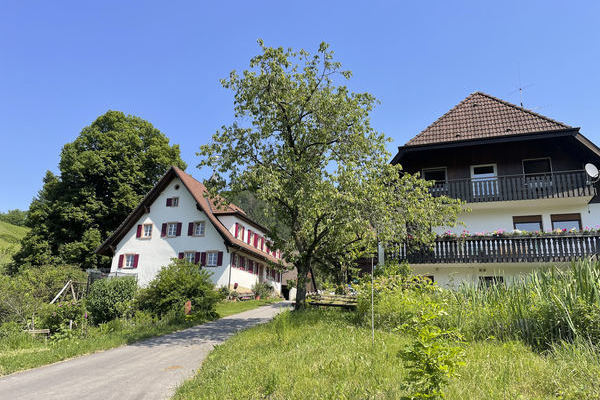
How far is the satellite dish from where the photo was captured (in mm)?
16812

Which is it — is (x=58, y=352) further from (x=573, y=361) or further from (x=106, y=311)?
(x=573, y=361)

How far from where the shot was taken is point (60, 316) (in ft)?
49.2

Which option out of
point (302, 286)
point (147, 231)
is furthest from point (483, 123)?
point (147, 231)

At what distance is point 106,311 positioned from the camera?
17047 mm

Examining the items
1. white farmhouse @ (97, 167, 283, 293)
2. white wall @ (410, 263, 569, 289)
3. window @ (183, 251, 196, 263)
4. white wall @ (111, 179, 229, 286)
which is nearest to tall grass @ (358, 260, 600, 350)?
white wall @ (410, 263, 569, 289)

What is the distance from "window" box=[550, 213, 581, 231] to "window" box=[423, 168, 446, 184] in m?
5.10

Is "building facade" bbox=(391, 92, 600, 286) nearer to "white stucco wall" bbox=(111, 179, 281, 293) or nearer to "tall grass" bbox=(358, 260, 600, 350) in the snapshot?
"tall grass" bbox=(358, 260, 600, 350)

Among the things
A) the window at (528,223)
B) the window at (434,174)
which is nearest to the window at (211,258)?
the window at (434,174)

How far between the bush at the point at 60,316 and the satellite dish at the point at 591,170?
21.2 m

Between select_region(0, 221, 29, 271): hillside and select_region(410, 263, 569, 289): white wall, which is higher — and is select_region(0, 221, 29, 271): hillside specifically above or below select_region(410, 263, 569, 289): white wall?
above

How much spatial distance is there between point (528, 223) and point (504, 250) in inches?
105

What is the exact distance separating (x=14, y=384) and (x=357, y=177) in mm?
11060

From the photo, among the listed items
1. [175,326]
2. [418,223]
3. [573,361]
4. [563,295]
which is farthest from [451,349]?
[175,326]

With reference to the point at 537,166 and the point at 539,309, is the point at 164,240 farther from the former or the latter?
the point at 539,309
